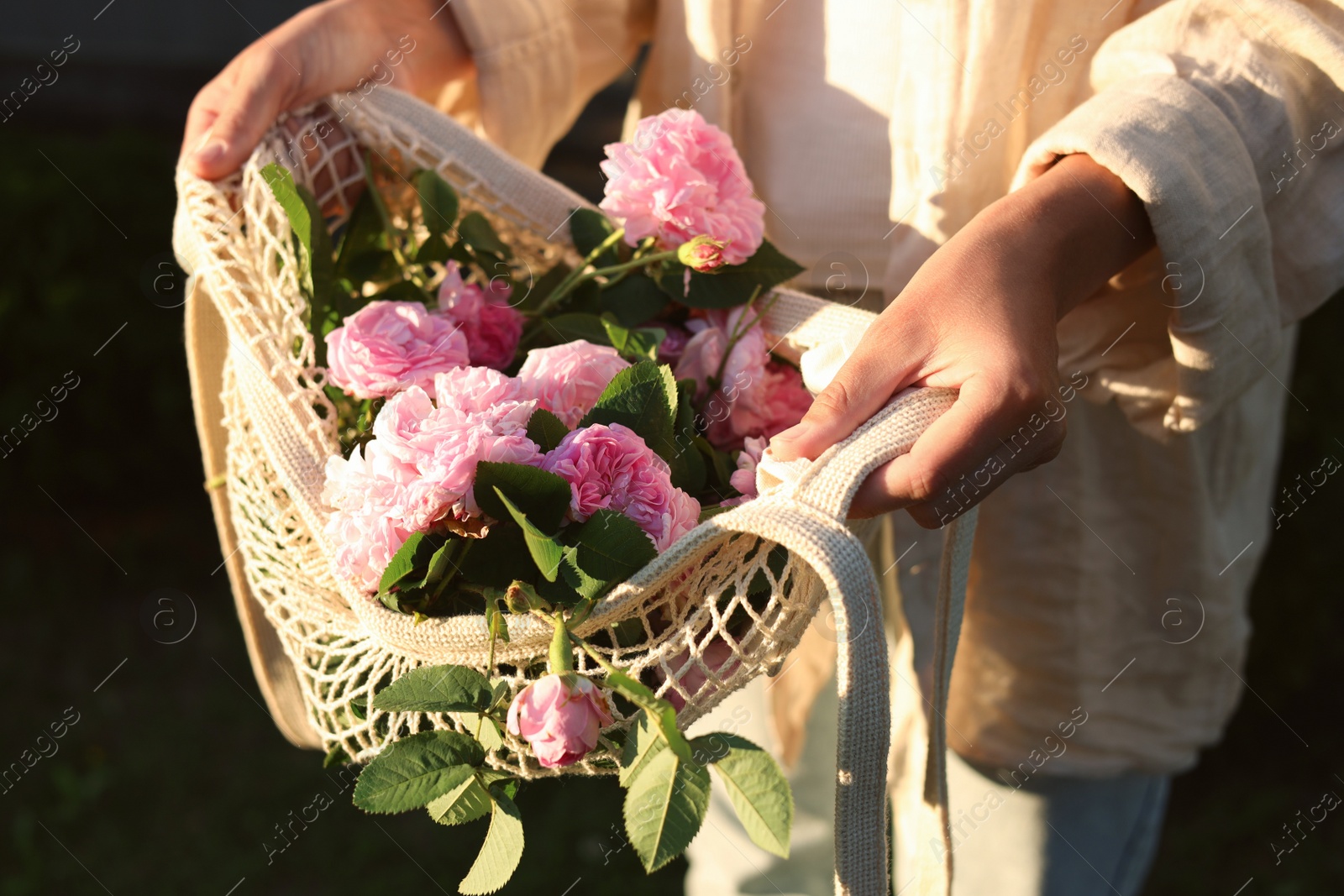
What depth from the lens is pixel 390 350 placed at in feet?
3.04

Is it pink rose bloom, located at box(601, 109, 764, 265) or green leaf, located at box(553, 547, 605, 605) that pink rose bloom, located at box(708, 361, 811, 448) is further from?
green leaf, located at box(553, 547, 605, 605)

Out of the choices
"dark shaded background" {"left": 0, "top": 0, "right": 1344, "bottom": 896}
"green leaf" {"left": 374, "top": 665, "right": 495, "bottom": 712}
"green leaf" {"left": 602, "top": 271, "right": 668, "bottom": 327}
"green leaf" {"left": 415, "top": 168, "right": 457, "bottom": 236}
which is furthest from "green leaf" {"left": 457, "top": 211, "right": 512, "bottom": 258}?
"dark shaded background" {"left": 0, "top": 0, "right": 1344, "bottom": 896}

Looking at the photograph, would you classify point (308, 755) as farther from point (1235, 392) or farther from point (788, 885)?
point (1235, 392)

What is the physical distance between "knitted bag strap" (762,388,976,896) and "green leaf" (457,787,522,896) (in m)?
0.24

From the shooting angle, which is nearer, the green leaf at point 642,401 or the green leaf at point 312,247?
the green leaf at point 642,401

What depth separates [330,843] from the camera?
7.57 ft

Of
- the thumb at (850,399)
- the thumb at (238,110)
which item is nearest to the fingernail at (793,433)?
the thumb at (850,399)

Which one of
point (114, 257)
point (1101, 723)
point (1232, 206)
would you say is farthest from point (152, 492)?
point (1232, 206)

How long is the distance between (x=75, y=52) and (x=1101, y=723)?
148 inches

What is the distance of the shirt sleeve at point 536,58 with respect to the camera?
1.23m

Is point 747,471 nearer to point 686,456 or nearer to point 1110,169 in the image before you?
point 686,456

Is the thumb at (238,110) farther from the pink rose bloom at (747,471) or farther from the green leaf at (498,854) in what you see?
the green leaf at (498,854)

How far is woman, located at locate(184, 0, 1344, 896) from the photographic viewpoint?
2.81 feet

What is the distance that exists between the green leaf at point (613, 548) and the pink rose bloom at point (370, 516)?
0.45ft
